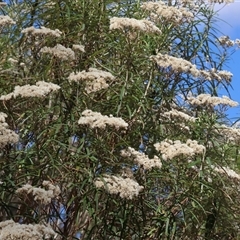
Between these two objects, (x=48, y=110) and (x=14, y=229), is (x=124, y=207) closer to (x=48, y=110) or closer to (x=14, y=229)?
(x=48, y=110)

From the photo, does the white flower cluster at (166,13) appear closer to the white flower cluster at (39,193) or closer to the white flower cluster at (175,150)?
the white flower cluster at (175,150)

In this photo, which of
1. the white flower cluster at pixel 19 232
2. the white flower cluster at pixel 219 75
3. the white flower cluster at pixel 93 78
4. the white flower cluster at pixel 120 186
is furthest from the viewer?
the white flower cluster at pixel 219 75

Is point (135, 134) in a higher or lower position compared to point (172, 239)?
higher

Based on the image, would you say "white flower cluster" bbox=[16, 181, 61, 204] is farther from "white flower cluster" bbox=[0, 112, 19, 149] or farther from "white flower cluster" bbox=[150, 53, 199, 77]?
"white flower cluster" bbox=[150, 53, 199, 77]

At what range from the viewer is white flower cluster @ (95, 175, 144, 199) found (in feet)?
7.81

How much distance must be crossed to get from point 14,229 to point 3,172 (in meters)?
0.90

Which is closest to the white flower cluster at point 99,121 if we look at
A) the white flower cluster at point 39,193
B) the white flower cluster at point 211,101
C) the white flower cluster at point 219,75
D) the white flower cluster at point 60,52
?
the white flower cluster at point 39,193

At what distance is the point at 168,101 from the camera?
11.6 ft

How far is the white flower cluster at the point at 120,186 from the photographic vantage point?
2.38 metres

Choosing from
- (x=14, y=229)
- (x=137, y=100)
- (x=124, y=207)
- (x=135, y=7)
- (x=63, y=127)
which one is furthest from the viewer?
(x=135, y=7)

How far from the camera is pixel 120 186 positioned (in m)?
2.40

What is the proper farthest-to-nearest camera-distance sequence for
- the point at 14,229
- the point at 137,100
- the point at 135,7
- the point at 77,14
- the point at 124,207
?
the point at 135,7 → the point at 77,14 → the point at 137,100 → the point at 124,207 → the point at 14,229

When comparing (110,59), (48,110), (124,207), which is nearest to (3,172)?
(48,110)

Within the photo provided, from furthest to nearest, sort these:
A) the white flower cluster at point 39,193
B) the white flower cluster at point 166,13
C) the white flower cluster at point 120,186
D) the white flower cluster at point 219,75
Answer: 1. the white flower cluster at point 219,75
2. the white flower cluster at point 166,13
3. the white flower cluster at point 120,186
4. the white flower cluster at point 39,193
